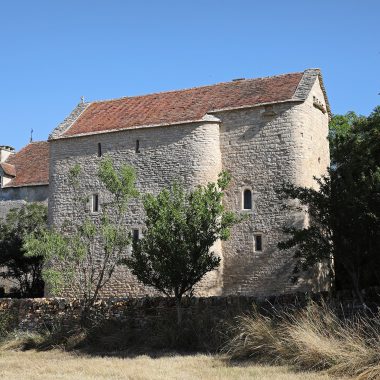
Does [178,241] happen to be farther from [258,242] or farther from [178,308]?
[258,242]

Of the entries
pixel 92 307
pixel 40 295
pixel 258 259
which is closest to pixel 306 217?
pixel 258 259

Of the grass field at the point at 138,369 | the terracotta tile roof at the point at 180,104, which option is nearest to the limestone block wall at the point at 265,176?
the terracotta tile roof at the point at 180,104

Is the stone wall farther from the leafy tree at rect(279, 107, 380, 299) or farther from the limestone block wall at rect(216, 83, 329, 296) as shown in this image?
the leafy tree at rect(279, 107, 380, 299)

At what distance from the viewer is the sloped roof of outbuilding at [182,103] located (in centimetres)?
2570

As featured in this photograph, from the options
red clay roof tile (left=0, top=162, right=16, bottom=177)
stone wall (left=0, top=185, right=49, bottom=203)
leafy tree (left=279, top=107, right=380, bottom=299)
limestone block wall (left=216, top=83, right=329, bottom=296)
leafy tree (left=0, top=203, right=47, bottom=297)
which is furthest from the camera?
red clay roof tile (left=0, top=162, right=16, bottom=177)

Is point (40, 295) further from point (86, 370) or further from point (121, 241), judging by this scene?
point (86, 370)

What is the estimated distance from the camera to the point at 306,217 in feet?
79.2

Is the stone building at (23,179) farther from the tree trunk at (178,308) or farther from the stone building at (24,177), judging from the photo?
the tree trunk at (178,308)

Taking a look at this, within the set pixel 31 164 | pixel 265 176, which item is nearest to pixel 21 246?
pixel 31 164

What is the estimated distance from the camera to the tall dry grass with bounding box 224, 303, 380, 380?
11062 millimetres

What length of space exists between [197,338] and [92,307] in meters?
4.28

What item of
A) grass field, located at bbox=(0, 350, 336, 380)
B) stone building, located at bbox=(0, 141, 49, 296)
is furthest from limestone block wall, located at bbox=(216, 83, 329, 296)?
stone building, located at bbox=(0, 141, 49, 296)

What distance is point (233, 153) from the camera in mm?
26016

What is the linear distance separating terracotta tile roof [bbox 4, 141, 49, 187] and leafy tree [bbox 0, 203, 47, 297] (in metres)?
3.29
